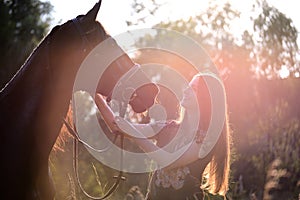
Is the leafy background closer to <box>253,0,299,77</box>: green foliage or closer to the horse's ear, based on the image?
<box>253,0,299,77</box>: green foliage

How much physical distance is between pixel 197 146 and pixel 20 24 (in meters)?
19.6

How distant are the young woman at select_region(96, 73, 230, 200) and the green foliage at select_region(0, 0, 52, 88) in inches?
655

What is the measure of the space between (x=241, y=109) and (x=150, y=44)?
1768 centimetres

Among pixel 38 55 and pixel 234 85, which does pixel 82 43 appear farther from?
pixel 234 85

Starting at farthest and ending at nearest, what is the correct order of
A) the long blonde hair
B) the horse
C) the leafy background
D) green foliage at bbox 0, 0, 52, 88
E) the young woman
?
1. green foliage at bbox 0, 0, 52, 88
2. the leafy background
3. the long blonde hair
4. the young woman
5. the horse

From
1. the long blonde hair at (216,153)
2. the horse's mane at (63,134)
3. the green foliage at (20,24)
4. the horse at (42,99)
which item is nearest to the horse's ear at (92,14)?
the horse at (42,99)

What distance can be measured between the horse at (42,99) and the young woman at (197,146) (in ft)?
3.09

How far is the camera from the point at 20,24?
23.4 m

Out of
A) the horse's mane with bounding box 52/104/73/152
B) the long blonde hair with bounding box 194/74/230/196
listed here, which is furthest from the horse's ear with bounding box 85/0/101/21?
the long blonde hair with bounding box 194/74/230/196

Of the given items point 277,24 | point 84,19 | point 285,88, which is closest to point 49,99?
point 84,19

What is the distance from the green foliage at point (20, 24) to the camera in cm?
2177

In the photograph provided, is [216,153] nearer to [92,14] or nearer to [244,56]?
[92,14]

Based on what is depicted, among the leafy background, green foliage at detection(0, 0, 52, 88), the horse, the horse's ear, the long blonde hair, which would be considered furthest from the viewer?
green foliage at detection(0, 0, 52, 88)

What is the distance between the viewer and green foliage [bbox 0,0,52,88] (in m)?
21.8
